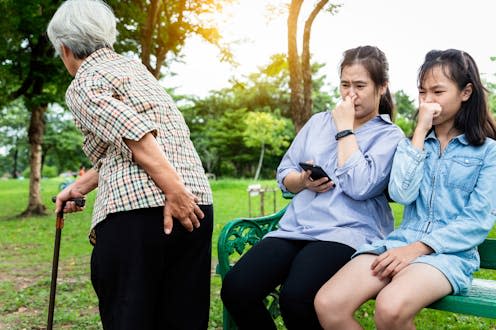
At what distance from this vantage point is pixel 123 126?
2.24 metres

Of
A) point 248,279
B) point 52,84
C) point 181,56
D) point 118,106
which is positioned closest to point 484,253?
point 248,279

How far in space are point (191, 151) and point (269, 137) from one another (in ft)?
130

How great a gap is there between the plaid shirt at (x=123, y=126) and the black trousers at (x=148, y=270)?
0.07 m

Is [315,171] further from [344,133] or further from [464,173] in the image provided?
[464,173]

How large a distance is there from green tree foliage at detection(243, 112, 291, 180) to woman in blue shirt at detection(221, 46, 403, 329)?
37704 millimetres

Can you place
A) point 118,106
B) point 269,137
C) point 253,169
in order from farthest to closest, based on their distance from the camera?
point 253,169 → point 269,137 → point 118,106

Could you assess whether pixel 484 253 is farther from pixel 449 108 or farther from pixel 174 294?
pixel 174 294

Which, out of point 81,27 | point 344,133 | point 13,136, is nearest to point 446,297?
point 344,133

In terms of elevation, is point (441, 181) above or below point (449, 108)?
below

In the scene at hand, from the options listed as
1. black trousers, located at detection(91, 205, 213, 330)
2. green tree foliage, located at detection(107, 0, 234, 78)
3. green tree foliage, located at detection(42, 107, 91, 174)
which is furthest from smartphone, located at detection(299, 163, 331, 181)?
green tree foliage, located at detection(42, 107, 91, 174)

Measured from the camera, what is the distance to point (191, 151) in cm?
249

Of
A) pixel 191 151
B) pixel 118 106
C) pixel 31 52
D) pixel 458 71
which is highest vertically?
pixel 31 52

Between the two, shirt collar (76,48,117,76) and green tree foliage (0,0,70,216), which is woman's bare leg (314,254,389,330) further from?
green tree foliage (0,0,70,216)

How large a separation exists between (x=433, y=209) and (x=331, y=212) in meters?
0.48
